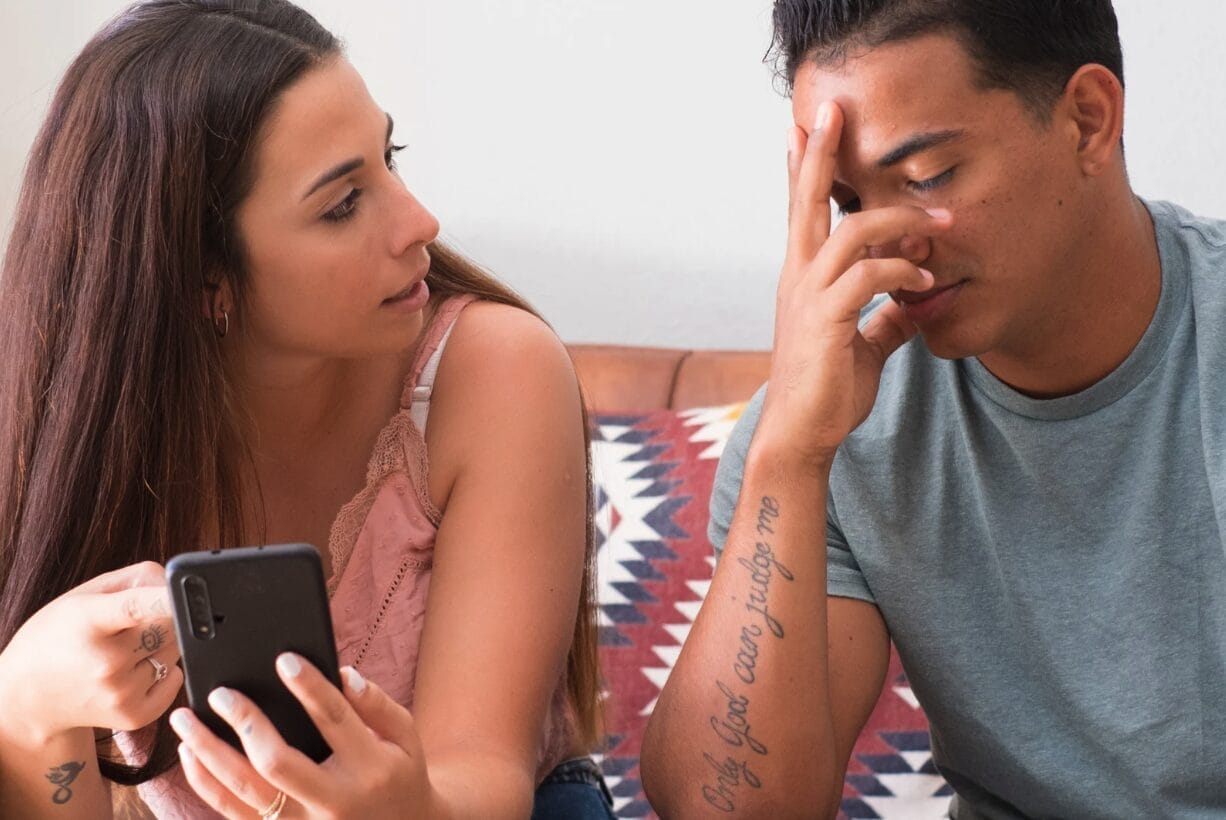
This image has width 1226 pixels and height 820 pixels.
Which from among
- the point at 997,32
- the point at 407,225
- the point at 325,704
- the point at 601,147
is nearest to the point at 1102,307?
the point at 997,32

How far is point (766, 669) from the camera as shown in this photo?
115cm

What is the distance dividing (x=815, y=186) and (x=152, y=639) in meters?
0.59

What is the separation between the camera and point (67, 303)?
1.17m

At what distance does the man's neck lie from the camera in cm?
113

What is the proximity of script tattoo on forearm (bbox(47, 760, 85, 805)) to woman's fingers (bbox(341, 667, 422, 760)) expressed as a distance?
12.5 inches

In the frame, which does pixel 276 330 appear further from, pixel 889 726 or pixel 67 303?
pixel 889 726

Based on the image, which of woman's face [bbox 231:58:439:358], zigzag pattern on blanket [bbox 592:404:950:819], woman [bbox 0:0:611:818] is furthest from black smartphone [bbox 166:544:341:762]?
zigzag pattern on blanket [bbox 592:404:950:819]

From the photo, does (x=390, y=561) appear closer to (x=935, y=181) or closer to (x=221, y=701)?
(x=221, y=701)

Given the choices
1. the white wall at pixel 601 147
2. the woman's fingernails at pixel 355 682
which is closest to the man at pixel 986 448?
the woman's fingernails at pixel 355 682

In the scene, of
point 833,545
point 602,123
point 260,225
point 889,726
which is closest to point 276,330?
point 260,225

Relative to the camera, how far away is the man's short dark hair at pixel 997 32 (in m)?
1.07

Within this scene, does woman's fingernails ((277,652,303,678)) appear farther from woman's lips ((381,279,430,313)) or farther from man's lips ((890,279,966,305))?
man's lips ((890,279,966,305))

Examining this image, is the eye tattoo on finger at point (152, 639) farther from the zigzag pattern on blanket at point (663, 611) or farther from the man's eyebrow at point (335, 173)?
the zigzag pattern on blanket at point (663, 611)

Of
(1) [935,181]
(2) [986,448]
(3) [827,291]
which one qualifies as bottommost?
(2) [986,448]
